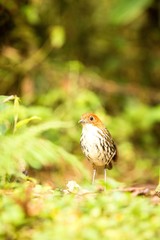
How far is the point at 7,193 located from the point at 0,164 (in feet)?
0.53

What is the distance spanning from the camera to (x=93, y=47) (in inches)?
360

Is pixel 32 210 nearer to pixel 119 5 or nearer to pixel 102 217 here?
pixel 102 217

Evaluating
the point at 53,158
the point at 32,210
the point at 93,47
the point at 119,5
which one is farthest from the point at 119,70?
the point at 32,210

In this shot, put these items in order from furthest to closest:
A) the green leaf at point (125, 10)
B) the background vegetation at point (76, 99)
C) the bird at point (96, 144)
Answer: the green leaf at point (125, 10), the bird at point (96, 144), the background vegetation at point (76, 99)

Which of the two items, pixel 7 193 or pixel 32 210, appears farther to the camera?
pixel 7 193

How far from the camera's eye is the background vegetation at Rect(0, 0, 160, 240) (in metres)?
2.83

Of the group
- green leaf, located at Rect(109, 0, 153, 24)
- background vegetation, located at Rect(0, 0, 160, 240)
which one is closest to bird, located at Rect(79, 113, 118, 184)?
background vegetation, located at Rect(0, 0, 160, 240)

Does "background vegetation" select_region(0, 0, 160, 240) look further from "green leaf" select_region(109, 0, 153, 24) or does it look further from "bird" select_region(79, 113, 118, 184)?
"bird" select_region(79, 113, 118, 184)

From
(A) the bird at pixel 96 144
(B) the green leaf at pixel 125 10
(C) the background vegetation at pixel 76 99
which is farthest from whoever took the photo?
(B) the green leaf at pixel 125 10

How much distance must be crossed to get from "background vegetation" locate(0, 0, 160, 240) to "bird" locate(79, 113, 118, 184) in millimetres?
205

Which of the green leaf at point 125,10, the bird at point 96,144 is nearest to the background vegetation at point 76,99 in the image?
the green leaf at point 125,10

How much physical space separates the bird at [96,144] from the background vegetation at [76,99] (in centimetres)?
21

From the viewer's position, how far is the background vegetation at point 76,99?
2.83m

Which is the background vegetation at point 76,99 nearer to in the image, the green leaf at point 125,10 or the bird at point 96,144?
the green leaf at point 125,10
